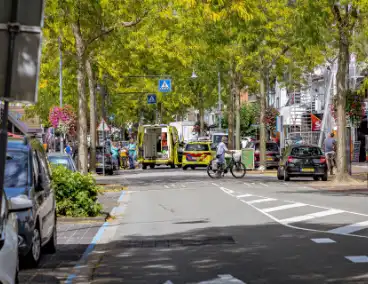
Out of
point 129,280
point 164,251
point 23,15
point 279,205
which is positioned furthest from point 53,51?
point 23,15

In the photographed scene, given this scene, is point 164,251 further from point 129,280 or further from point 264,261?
point 129,280

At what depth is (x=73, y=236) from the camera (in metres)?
17.0

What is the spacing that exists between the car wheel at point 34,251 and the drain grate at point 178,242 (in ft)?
8.90

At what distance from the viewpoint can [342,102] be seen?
34.1 metres

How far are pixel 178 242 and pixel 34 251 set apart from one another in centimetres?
363

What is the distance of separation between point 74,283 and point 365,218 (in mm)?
9582

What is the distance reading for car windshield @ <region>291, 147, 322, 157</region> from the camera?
3841 cm

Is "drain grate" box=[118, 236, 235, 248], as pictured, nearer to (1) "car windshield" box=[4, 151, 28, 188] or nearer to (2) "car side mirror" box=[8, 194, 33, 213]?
(1) "car windshield" box=[4, 151, 28, 188]

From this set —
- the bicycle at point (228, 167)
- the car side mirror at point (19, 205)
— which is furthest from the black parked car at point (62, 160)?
the car side mirror at point (19, 205)

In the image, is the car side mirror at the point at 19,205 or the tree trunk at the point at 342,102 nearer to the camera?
the car side mirror at the point at 19,205

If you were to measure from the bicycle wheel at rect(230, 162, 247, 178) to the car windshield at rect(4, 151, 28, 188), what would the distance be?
28787mm

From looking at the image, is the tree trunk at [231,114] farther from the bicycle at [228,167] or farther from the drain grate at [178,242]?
the drain grate at [178,242]

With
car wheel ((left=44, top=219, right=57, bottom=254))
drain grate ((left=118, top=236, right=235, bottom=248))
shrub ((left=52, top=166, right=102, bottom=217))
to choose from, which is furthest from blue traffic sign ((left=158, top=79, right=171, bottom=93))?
car wheel ((left=44, top=219, right=57, bottom=254))

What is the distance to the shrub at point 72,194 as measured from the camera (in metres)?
20.1
